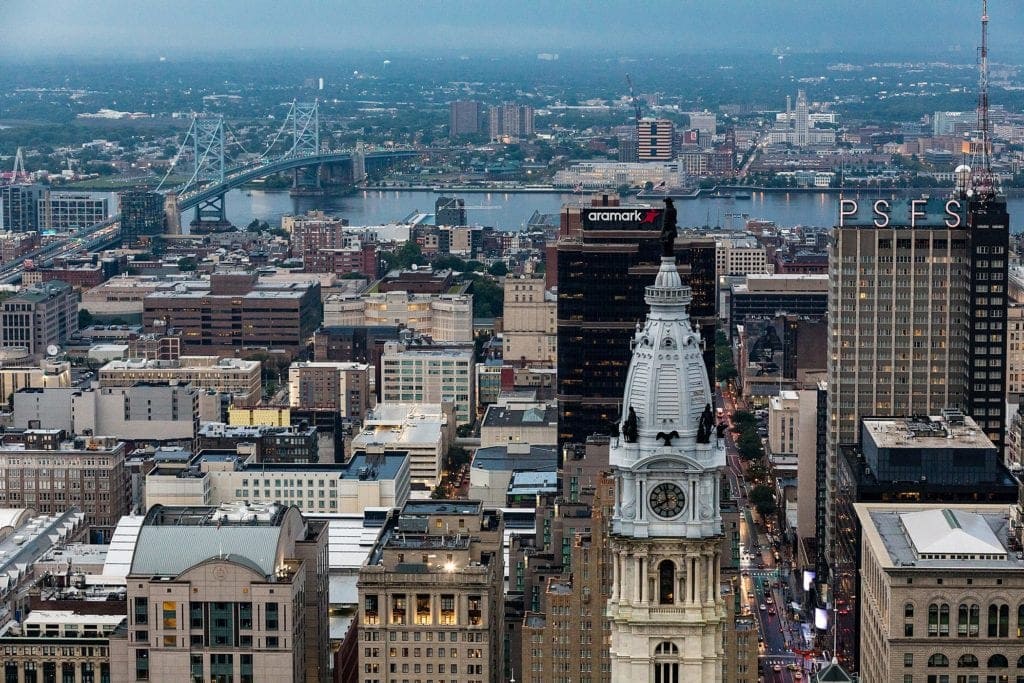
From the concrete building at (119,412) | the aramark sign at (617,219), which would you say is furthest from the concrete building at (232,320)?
the aramark sign at (617,219)

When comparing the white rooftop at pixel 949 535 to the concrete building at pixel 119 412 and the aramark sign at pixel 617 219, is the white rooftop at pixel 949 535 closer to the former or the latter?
the aramark sign at pixel 617 219

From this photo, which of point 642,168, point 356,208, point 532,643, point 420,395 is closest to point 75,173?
point 356,208

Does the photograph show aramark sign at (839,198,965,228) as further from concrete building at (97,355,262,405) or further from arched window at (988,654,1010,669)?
concrete building at (97,355,262,405)

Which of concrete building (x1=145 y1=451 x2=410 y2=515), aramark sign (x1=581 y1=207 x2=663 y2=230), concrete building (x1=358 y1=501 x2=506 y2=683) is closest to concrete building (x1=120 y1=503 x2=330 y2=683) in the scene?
concrete building (x1=358 y1=501 x2=506 y2=683)

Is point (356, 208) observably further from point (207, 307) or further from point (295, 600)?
point (295, 600)

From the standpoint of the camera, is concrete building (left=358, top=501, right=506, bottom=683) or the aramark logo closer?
concrete building (left=358, top=501, right=506, bottom=683)

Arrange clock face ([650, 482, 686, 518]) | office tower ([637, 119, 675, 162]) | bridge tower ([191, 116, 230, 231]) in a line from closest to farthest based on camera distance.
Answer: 1. clock face ([650, 482, 686, 518])
2. bridge tower ([191, 116, 230, 231])
3. office tower ([637, 119, 675, 162])

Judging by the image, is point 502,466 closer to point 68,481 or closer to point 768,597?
point 768,597

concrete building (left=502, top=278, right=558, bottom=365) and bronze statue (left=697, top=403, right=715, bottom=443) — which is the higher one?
bronze statue (left=697, top=403, right=715, bottom=443)
